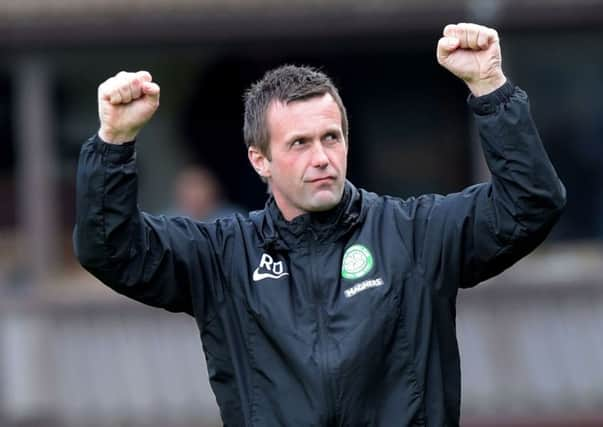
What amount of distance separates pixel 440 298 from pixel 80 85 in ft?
27.3

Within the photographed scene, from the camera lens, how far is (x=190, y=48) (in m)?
11.5

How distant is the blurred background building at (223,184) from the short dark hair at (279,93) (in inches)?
251

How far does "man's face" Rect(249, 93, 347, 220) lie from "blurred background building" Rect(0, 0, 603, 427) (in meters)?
6.47

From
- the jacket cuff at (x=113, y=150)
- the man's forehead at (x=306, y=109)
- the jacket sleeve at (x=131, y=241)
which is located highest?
the man's forehead at (x=306, y=109)

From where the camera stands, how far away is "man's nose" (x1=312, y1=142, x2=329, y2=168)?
4.57m

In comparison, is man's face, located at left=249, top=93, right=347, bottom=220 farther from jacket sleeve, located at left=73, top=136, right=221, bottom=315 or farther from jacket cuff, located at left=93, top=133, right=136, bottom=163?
jacket cuff, located at left=93, top=133, right=136, bottom=163

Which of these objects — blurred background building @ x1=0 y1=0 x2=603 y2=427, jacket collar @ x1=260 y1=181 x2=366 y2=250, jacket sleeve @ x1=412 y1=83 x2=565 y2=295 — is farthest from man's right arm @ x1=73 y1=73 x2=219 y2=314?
blurred background building @ x1=0 y1=0 x2=603 y2=427

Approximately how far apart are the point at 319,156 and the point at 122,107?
0.58 m

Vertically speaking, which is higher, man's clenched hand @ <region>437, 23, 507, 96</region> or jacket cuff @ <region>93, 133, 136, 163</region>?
man's clenched hand @ <region>437, 23, 507, 96</region>

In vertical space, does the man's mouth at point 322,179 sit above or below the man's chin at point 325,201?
above

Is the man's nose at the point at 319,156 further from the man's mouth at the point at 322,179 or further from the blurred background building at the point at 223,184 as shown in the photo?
the blurred background building at the point at 223,184

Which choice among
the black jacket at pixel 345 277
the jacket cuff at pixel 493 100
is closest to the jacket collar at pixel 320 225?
the black jacket at pixel 345 277

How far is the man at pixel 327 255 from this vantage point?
4.45 meters

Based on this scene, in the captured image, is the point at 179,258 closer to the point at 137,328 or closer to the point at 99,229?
the point at 99,229
